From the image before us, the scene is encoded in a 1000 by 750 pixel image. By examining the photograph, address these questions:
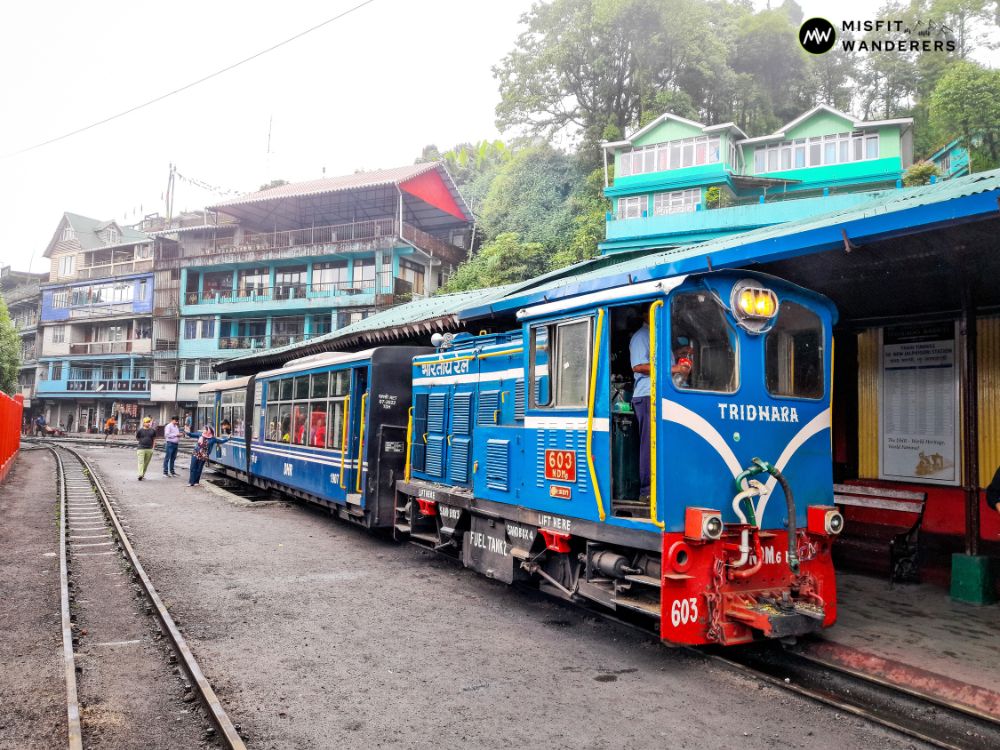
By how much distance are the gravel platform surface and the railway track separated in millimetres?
147

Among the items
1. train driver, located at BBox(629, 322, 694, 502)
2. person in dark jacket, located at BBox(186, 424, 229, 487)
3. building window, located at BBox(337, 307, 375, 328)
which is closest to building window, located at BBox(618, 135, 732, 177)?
building window, located at BBox(337, 307, 375, 328)

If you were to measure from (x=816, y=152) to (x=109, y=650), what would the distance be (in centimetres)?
3725

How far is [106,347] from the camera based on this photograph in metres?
47.0

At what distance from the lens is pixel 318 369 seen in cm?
1222

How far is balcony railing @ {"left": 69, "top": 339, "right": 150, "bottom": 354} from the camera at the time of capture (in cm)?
4531

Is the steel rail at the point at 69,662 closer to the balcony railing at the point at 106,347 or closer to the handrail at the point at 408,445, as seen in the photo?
the handrail at the point at 408,445

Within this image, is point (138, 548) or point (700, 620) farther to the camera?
point (138, 548)

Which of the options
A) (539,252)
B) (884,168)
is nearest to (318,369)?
(539,252)

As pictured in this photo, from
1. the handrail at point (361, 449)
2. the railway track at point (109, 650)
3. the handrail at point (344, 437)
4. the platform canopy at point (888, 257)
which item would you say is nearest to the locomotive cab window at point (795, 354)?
the platform canopy at point (888, 257)

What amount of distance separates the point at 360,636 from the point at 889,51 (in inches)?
2077

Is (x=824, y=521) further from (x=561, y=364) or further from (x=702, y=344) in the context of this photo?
(x=561, y=364)

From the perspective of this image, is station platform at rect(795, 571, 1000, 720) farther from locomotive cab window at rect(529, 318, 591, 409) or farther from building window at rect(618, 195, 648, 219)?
building window at rect(618, 195, 648, 219)

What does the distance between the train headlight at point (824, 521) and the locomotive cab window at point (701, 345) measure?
1.25 meters

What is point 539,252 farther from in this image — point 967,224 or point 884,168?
point 967,224
